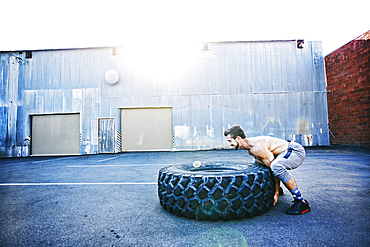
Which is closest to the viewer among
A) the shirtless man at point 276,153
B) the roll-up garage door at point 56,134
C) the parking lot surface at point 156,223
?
the parking lot surface at point 156,223

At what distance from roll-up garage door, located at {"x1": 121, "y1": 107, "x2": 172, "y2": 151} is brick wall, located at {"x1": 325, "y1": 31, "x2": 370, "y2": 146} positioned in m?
10.1

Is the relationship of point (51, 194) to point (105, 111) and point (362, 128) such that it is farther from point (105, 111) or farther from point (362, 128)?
point (362, 128)

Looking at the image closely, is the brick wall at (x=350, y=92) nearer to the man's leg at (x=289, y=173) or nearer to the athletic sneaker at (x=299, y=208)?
the man's leg at (x=289, y=173)

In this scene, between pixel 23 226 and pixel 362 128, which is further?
pixel 362 128

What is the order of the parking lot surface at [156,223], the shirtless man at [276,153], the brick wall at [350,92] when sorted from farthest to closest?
the brick wall at [350,92] < the shirtless man at [276,153] < the parking lot surface at [156,223]

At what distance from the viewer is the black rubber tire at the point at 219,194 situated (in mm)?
1979

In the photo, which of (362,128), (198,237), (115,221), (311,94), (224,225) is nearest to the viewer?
(198,237)

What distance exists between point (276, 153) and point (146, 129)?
10.3 m

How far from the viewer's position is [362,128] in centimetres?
996

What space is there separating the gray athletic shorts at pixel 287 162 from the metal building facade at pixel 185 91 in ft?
31.0

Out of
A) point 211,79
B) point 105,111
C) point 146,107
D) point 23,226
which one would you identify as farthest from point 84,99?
point 23,226

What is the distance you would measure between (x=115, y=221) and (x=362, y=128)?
12.7m

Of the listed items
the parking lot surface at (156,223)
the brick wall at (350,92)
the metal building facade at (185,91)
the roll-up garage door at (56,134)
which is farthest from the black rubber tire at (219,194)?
the roll-up garage door at (56,134)

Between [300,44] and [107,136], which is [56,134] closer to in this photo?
[107,136]
